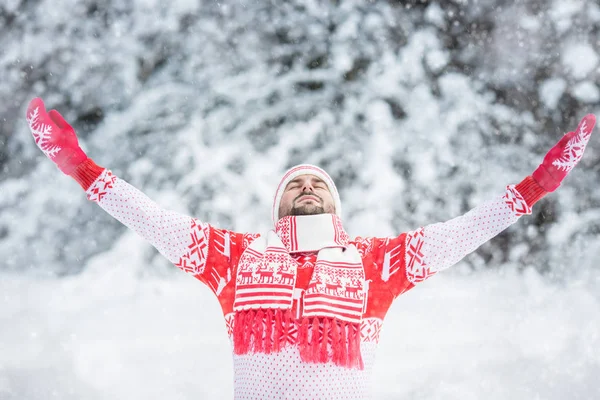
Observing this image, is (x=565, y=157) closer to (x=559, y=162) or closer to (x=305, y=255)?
(x=559, y=162)

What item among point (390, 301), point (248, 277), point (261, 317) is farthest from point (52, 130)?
point (390, 301)

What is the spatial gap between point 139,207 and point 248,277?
23.7 inches

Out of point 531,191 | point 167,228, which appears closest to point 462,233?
point 531,191

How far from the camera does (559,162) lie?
98.1 inches

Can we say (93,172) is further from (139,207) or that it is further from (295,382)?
(295,382)

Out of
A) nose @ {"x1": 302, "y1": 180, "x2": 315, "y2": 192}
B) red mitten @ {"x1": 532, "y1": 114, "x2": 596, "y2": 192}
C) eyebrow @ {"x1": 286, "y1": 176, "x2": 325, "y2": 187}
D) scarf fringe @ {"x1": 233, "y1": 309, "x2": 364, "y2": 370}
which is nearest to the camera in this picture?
scarf fringe @ {"x1": 233, "y1": 309, "x2": 364, "y2": 370}

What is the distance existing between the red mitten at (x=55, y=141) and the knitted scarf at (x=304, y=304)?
2.90ft

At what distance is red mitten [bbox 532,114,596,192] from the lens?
2.48m

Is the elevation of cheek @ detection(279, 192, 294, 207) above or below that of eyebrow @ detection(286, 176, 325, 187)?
below

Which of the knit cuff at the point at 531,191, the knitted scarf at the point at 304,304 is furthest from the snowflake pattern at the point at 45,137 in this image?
the knit cuff at the point at 531,191

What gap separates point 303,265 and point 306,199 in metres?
0.42

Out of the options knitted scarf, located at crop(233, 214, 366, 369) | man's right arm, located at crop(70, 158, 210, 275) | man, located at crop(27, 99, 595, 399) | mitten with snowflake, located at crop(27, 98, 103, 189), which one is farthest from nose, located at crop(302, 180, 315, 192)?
mitten with snowflake, located at crop(27, 98, 103, 189)

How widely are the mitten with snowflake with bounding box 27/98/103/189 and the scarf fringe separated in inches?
38.3

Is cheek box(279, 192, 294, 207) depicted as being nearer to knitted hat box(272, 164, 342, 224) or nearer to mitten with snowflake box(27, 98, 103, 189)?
knitted hat box(272, 164, 342, 224)
